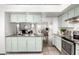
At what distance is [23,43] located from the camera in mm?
4445

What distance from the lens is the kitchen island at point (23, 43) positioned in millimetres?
4414

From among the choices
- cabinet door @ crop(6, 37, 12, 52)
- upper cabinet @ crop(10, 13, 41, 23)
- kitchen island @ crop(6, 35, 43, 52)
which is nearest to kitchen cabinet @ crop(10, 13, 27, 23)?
upper cabinet @ crop(10, 13, 41, 23)

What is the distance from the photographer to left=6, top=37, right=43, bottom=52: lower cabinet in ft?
14.5

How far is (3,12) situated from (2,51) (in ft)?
4.97

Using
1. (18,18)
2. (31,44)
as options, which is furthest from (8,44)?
(18,18)

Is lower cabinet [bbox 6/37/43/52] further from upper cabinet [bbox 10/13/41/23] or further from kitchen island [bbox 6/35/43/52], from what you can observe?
upper cabinet [bbox 10/13/41/23]

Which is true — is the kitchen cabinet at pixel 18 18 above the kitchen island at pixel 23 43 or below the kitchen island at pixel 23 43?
above

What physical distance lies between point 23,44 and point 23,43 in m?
0.04

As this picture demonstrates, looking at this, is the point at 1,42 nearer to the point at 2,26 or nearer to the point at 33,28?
the point at 2,26

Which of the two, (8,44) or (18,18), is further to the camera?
(18,18)

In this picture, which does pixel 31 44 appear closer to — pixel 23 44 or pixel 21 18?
pixel 23 44

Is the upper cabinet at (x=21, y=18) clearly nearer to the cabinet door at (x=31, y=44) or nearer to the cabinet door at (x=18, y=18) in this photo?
the cabinet door at (x=18, y=18)

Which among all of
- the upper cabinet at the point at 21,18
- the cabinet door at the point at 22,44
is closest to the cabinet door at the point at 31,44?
the cabinet door at the point at 22,44
